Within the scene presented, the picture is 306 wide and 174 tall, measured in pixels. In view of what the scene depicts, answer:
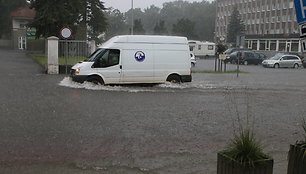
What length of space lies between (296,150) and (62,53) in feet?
63.5

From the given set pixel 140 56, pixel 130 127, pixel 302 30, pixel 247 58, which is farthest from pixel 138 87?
pixel 247 58

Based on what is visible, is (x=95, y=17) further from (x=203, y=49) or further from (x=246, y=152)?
(x=246, y=152)

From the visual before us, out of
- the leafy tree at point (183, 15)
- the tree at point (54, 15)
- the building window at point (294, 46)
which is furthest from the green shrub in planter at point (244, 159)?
the leafy tree at point (183, 15)

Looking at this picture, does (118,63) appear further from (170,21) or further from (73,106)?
(170,21)

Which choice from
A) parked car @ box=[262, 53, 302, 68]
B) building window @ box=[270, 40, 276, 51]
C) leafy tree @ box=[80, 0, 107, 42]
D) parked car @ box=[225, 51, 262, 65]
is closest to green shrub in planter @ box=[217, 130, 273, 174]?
parked car @ box=[262, 53, 302, 68]

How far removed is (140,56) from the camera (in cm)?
1594

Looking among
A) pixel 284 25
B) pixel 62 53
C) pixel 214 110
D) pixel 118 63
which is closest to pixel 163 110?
pixel 214 110

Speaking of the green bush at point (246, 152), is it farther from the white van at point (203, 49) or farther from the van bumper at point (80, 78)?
the white van at point (203, 49)

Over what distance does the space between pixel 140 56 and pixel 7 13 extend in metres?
60.0

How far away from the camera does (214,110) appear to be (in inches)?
441

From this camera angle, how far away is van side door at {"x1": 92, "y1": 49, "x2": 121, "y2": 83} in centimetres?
1559

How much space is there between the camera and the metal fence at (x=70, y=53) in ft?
72.4

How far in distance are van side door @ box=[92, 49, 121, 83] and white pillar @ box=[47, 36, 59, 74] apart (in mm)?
6760

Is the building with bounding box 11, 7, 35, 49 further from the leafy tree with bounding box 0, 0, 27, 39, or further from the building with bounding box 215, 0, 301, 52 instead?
the building with bounding box 215, 0, 301, 52
